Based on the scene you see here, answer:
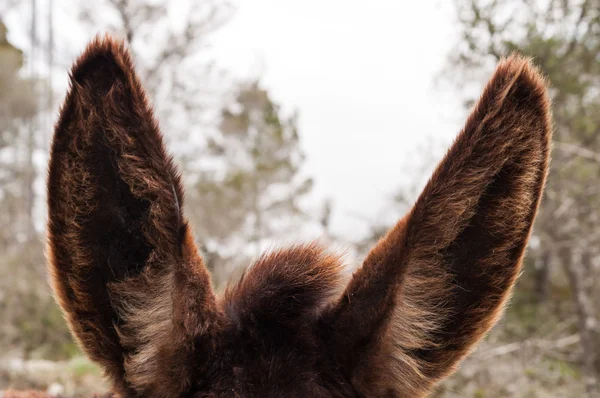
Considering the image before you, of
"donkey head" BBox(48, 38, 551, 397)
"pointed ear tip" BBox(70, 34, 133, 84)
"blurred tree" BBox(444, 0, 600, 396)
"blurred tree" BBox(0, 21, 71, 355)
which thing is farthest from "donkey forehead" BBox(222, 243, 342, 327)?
"blurred tree" BBox(0, 21, 71, 355)

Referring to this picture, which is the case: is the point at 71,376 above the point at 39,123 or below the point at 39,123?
below

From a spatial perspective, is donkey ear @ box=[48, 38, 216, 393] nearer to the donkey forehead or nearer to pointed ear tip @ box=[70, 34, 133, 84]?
pointed ear tip @ box=[70, 34, 133, 84]

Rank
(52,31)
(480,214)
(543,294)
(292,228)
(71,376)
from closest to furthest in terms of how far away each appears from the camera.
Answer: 1. (480,214)
2. (71,376)
3. (52,31)
4. (543,294)
5. (292,228)

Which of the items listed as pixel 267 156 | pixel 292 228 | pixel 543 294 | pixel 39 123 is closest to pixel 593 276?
pixel 543 294

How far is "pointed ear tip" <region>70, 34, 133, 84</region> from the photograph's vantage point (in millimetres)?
1314

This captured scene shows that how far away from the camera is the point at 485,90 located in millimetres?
1432

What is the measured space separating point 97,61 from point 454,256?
49.5 inches

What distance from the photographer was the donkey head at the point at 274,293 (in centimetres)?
136

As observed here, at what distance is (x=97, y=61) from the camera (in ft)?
4.33

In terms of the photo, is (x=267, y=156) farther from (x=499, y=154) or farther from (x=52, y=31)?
(x=499, y=154)

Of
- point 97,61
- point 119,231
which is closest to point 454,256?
point 119,231

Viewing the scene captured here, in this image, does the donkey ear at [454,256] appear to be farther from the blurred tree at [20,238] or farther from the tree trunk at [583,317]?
the tree trunk at [583,317]

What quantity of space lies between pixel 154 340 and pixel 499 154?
4.05 ft

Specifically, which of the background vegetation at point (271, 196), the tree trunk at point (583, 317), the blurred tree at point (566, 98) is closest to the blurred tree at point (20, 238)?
the background vegetation at point (271, 196)
